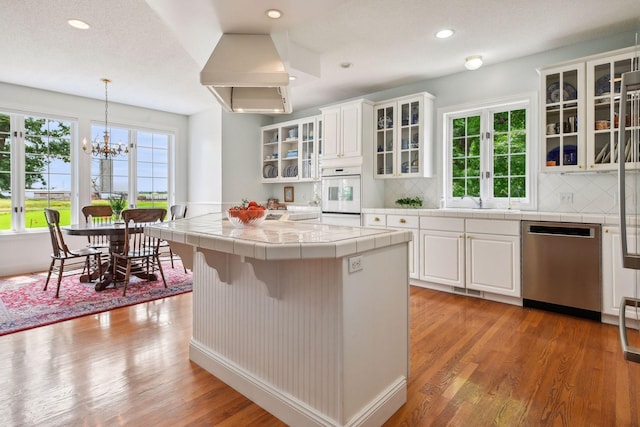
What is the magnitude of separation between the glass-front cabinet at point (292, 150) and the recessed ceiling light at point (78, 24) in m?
3.18

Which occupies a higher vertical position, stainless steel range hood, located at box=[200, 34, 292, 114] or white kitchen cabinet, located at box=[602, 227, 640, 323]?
stainless steel range hood, located at box=[200, 34, 292, 114]

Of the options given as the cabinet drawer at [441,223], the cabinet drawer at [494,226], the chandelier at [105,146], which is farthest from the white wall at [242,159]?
the cabinet drawer at [494,226]

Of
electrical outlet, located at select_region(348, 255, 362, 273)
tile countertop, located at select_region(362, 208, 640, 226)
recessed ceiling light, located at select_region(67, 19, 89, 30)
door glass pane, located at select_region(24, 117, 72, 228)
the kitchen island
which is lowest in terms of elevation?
the kitchen island

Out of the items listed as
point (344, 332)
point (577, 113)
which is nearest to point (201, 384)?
point (344, 332)

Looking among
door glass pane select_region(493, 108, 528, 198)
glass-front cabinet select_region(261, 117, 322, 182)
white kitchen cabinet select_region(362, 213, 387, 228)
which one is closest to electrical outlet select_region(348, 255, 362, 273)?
white kitchen cabinet select_region(362, 213, 387, 228)

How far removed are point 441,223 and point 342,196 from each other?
1458mm

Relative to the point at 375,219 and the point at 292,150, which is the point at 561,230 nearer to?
the point at 375,219

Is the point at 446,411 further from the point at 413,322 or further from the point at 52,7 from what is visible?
the point at 52,7

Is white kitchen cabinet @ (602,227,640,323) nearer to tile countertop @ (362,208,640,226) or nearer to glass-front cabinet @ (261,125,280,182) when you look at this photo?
tile countertop @ (362,208,640,226)

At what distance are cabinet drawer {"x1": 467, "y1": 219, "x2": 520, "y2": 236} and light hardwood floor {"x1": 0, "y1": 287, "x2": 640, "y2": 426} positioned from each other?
816mm

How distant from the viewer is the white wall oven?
4676 mm

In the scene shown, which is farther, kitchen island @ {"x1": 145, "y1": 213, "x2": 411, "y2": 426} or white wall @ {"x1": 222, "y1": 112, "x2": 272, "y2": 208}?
white wall @ {"x1": 222, "y1": 112, "x2": 272, "y2": 208}

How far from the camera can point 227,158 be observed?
5.96 metres

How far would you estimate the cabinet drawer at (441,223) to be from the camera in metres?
3.74
